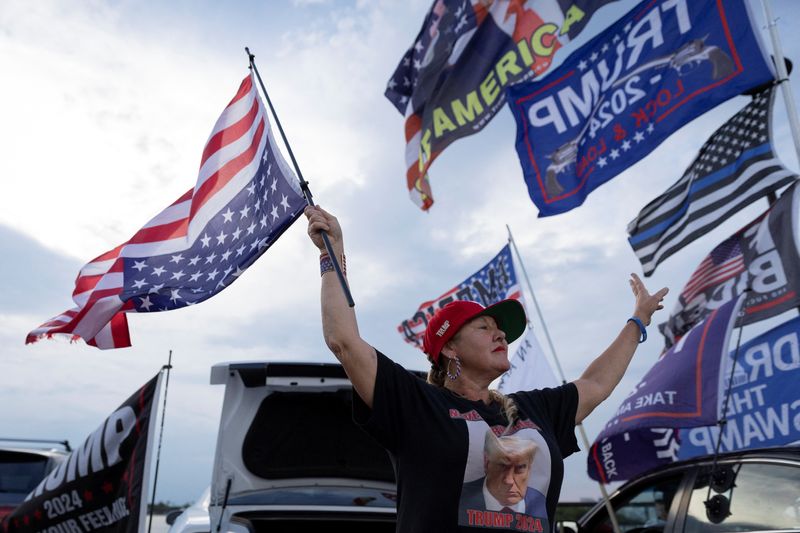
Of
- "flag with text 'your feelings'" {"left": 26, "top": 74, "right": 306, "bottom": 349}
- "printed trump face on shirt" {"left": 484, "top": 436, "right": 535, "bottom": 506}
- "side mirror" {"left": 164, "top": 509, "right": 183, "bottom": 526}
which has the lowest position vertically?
"printed trump face on shirt" {"left": 484, "top": 436, "right": 535, "bottom": 506}

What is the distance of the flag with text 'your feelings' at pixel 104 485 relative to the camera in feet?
12.0

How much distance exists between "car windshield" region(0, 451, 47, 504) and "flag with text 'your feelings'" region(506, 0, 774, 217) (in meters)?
5.55

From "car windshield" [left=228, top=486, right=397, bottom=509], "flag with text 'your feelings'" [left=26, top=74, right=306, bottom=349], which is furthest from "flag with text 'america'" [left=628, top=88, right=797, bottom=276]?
"flag with text 'your feelings'" [left=26, top=74, right=306, bottom=349]

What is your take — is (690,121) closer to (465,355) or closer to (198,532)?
(465,355)

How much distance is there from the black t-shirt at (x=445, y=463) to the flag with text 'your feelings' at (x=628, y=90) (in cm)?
459

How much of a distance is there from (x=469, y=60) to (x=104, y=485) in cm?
675

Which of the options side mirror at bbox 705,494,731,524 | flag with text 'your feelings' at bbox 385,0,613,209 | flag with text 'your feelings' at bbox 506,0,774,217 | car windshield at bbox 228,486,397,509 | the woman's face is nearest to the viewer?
the woman's face

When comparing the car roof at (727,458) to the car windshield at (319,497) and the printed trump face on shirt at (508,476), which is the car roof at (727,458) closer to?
the car windshield at (319,497)

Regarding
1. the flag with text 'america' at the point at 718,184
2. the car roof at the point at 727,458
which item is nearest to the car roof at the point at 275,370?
the car roof at the point at 727,458

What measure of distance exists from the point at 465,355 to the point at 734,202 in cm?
425

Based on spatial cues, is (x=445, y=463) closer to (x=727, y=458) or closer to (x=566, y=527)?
(x=727, y=458)

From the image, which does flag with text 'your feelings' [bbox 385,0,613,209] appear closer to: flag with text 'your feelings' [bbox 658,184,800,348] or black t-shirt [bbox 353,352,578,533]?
flag with text 'your feelings' [bbox 658,184,800,348]

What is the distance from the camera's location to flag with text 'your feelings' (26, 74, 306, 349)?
13.7ft

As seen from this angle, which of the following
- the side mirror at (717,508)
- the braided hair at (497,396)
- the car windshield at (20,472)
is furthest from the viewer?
the car windshield at (20,472)
